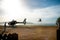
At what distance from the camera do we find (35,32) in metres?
2.26

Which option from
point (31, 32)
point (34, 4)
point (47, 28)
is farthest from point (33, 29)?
point (34, 4)

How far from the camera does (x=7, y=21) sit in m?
2.29

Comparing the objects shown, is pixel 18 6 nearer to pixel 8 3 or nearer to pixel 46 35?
pixel 8 3

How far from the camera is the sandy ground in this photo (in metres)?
2.22

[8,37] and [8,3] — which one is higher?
[8,3]

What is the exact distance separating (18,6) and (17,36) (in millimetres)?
480

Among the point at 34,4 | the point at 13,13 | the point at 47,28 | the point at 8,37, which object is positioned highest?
the point at 34,4

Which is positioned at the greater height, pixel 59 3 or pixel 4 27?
pixel 59 3

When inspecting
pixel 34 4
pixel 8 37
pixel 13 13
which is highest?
pixel 34 4

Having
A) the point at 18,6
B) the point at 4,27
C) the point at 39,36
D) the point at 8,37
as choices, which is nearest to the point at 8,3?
the point at 18,6

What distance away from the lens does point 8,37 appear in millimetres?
2225

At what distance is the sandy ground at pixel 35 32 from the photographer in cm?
222

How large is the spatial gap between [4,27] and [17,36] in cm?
26

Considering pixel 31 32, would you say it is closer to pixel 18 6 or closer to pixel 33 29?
pixel 33 29
